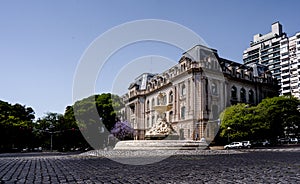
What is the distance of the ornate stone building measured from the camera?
57000 mm

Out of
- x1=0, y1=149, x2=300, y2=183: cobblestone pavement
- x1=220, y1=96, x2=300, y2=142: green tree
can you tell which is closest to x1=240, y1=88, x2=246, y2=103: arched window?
x1=220, y1=96, x2=300, y2=142: green tree

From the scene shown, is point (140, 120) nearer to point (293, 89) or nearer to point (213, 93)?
point (213, 93)

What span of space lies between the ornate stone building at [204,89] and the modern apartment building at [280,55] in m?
26.2

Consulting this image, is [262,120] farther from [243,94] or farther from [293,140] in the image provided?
[293,140]

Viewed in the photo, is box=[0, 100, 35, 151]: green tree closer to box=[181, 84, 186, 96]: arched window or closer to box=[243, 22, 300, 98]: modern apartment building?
box=[181, 84, 186, 96]: arched window

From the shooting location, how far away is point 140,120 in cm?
7888

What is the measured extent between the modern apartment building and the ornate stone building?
26.2 m

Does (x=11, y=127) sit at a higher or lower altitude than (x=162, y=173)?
higher

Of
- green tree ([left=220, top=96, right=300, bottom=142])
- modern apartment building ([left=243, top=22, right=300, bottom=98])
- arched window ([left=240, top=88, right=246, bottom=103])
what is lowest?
green tree ([left=220, top=96, right=300, bottom=142])

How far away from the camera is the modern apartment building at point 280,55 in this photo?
9500 centimetres

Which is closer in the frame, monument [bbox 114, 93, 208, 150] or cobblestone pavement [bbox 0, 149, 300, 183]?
cobblestone pavement [bbox 0, 149, 300, 183]

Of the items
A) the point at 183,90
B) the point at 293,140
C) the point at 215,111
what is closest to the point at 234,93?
the point at 215,111

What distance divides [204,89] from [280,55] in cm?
5600

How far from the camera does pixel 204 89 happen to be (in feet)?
189
